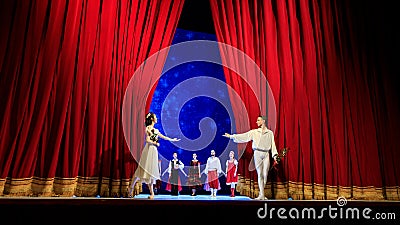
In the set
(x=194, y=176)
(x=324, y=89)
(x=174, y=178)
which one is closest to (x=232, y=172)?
(x=194, y=176)

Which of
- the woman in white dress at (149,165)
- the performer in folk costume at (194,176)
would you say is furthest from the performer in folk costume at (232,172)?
the woman in white dress at (149,165)

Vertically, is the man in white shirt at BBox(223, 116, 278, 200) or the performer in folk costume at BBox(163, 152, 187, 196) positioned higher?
the man in white shirt at BBox(223, 116, 278, 200)

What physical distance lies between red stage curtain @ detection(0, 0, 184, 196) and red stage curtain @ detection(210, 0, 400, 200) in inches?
57.4

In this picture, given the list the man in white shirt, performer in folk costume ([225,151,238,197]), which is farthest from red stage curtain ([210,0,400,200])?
performer in folk costume ([225,151,238,197])

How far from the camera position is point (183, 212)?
8.17ft

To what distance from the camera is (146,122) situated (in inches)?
154

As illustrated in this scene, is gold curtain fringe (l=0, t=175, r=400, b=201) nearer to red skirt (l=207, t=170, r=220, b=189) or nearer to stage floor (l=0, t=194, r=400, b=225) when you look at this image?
red skirt (l=207, t=170, r=220, b=189)

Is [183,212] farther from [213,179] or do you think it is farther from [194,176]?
[194,176]

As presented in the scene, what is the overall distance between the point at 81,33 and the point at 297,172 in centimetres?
326

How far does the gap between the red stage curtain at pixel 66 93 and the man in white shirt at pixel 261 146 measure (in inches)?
55.3

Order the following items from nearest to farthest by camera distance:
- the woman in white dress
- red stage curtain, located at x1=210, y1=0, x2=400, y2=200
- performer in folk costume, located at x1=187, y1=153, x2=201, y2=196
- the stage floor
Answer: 1. the stage floor
2. the woman in white dress
3. red stage curtain, located at x1=210, y1=0, x2=400, y2=200
4. performer in folk costume, located at x1=187, y1=153, x2=201, y2=196

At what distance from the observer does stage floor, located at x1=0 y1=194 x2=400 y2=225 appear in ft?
7.51

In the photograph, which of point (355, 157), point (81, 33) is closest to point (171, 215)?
point (81, 33)

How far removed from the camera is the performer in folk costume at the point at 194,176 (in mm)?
5139
